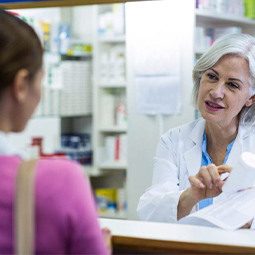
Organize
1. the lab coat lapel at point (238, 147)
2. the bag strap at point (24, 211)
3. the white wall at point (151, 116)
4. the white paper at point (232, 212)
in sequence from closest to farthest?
the bag strap at point (24, 211), the white paper at point (232, 212), the lab coat lapel at point (238, 147), the white wall at point (151, 116)

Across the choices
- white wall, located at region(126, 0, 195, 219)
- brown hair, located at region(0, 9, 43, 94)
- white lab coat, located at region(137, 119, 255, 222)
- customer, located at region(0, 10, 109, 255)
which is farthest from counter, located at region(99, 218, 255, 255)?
white wall, located at region(126, 0, 195, 219)

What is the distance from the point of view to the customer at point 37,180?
1026mm

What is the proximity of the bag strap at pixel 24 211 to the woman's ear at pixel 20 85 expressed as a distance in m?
0.15

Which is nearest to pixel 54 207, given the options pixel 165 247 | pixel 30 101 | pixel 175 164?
pixel 30 101

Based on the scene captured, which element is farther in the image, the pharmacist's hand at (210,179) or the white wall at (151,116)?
the white wall at (151,116)

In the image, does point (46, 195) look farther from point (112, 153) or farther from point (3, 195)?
point (112, 153)

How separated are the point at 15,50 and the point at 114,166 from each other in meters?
4.43

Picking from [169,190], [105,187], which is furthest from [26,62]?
[105,187]

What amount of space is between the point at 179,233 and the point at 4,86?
0.88m

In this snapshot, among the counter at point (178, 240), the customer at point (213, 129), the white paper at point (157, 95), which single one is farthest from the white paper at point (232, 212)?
the white paper at point (157, 95)

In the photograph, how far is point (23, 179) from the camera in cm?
101

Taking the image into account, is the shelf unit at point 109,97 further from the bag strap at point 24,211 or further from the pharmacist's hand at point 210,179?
the bag strap at point 24,211

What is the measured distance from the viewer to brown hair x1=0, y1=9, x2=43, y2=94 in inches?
41.6

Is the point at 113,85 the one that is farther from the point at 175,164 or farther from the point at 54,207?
the point at 54,207
